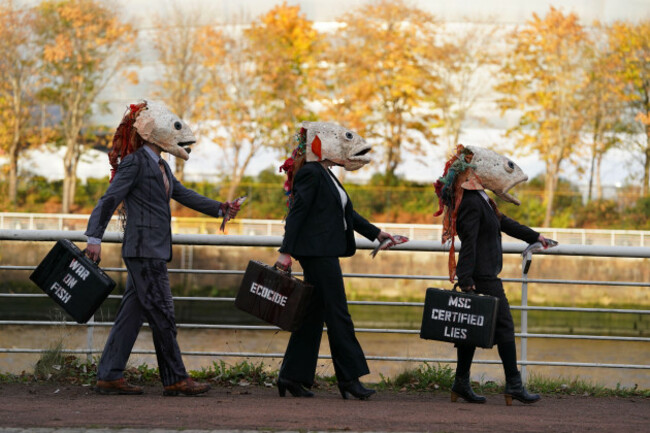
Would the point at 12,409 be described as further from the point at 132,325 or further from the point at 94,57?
the point at 94,57

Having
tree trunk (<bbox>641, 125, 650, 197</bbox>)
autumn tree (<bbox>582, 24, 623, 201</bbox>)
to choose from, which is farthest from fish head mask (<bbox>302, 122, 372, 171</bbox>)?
tree trunk (<bbox>641, 125, 650, 197</bbox>)

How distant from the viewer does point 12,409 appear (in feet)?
16.5

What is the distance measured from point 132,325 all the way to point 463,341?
1.85m

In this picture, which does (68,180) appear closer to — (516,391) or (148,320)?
(148,320)

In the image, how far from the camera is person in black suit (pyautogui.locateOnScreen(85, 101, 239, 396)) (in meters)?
5.60

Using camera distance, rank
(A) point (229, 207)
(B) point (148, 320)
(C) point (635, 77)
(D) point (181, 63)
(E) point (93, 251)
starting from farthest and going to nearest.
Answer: (D) point (181, 63) < (C) point (635, 77) < (A) point (229, 207) < (B) point (148, 320) < (E) point (93, 251)

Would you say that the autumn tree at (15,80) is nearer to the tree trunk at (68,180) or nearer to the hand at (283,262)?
the tree trunk at (68,180)

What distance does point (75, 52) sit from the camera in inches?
1213

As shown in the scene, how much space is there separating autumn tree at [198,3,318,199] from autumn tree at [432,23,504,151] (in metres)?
3.93

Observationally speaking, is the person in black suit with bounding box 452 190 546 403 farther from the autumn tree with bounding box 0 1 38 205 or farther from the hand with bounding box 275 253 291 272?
the autumn tree with bounding box 0 1 38 205

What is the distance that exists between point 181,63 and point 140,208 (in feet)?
85.8

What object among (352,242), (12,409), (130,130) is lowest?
(12,409)

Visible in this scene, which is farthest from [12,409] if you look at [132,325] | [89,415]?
[132,325]

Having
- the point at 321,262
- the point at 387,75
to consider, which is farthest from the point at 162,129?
the point at 387,75
